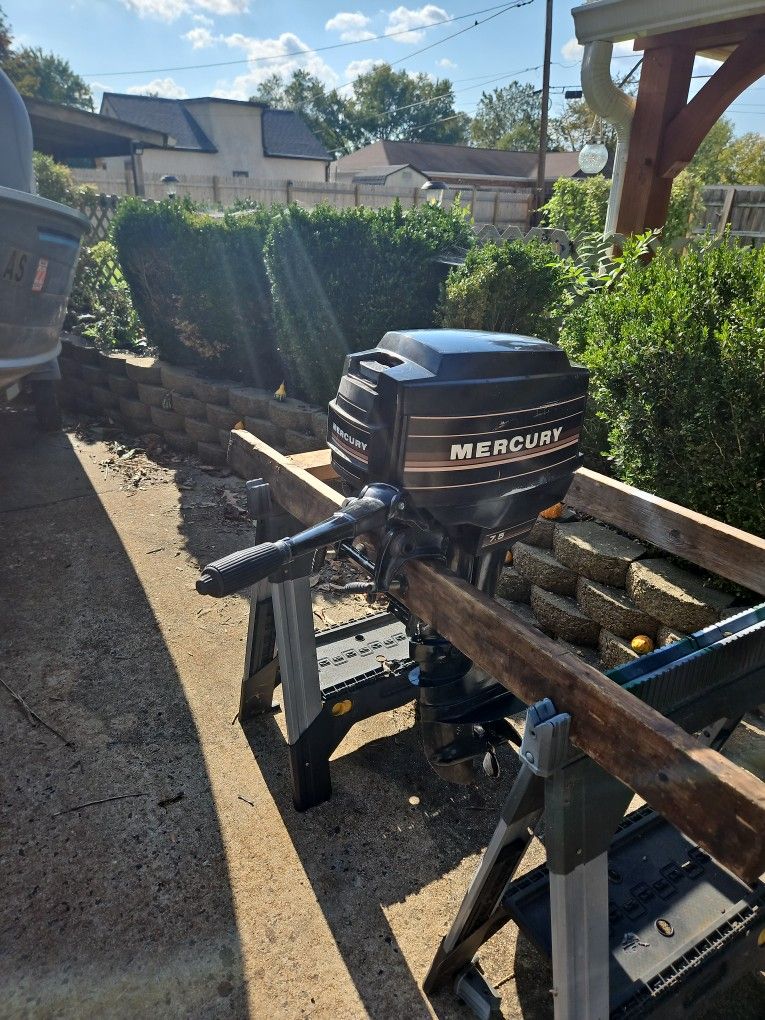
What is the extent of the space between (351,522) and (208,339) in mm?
4304

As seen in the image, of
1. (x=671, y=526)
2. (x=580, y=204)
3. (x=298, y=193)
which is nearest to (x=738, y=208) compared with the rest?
(x=580, y=204)

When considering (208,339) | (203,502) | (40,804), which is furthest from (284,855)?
(208,339)

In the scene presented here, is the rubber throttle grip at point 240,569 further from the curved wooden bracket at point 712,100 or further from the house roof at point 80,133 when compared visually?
the house roof at point 80,133

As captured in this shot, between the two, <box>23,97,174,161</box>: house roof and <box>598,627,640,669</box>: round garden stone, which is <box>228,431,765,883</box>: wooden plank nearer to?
<box>598,627,640,669</box>: round garden stone

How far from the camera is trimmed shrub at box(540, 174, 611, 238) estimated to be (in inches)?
277

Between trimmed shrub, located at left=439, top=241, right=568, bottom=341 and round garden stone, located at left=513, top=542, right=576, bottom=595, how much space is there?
4.18 ft

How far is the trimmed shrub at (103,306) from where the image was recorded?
642 cm

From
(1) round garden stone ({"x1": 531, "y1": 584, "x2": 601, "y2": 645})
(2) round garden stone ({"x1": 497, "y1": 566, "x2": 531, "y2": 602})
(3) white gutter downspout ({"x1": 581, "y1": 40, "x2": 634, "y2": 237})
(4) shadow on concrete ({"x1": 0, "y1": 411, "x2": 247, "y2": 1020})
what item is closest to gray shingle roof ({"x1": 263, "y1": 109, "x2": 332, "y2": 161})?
(3) white gutter downspout ({"x1": 581, "y1": 40, "x2": 634, "y2": 237})

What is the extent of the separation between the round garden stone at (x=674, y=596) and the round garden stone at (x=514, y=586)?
595 millimetres

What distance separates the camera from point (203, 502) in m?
4.47

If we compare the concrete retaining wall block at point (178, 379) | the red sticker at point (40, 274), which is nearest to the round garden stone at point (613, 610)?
the red sticker at point (40, 274)

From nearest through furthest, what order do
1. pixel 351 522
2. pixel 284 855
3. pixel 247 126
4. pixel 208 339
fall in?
pixel 351 522
pixel 284 855
pixel 208 339
pixel 247 126

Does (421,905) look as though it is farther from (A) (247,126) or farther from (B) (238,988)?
(A) (247,126)

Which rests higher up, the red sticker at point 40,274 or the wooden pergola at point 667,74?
Result: the wooden pergola at point 667,74
